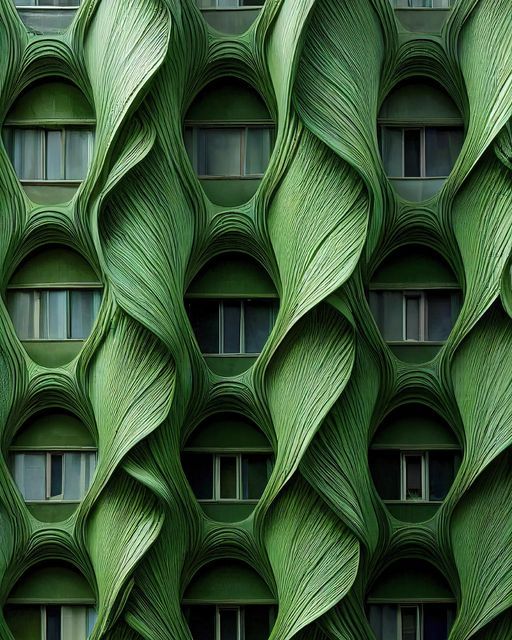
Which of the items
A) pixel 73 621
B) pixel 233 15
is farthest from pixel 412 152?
pixel 73 621

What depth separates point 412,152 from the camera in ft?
101

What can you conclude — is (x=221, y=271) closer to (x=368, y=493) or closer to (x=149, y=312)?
(x=149, y=312)

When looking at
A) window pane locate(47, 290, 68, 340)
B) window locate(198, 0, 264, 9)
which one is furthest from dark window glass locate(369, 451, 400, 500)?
window locate(198, 0, 264, 9)

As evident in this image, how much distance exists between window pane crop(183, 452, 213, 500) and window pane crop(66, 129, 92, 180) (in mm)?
5778

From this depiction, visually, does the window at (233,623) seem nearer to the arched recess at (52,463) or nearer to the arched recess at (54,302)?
the arched recess at (52,463)

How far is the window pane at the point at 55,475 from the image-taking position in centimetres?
2998

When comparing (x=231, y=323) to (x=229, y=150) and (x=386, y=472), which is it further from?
(x=386, y=472)

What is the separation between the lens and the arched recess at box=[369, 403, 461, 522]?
29.9 m

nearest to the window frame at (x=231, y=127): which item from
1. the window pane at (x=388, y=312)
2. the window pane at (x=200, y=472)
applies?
the window pane at (x=388, y=312)

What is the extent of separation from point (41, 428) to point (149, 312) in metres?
3.31

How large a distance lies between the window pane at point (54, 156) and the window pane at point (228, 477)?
6284mm

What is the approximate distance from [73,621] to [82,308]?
5835mm

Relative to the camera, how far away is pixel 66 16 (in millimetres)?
30984

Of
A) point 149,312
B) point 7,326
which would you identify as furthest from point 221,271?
point 7,326
